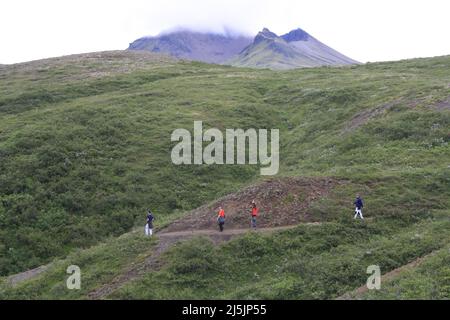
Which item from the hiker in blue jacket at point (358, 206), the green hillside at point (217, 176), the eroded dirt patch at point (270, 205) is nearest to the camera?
the green hillside at point (217, 176)

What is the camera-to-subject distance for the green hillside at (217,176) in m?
26.5

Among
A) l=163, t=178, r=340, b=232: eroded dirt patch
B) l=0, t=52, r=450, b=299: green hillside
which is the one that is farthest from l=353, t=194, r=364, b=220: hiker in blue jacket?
l=163, t=178, r=340, b=232: eroded dirt patch

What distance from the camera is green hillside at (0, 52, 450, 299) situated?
2655 centimetres

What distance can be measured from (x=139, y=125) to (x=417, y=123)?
32.5m

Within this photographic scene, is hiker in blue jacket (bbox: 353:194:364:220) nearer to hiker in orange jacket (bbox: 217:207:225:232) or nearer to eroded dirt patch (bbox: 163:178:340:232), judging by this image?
eroded dirt patch (bbox: 163:178:340:232)

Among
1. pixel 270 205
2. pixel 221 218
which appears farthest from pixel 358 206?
pixel 221 218

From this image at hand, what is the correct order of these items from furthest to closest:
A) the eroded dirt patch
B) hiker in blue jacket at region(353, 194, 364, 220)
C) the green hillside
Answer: the eroded dirt patch → hiker in blue jacket at region(353, 194, 364, 220) → the green hillside

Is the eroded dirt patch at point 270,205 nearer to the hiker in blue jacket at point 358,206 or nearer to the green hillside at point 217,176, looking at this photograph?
the green hillside at point 217,176

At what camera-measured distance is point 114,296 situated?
24.7 metres

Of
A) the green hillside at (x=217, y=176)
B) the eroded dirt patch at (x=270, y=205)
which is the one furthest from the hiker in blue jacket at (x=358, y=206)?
the eroded dirt patch at (x=270, y=205)

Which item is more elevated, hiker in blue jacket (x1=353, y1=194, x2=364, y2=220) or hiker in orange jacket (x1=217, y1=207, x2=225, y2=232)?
hiker in blue jacket (x1=353, y1=194, x2=364, y2=220)
